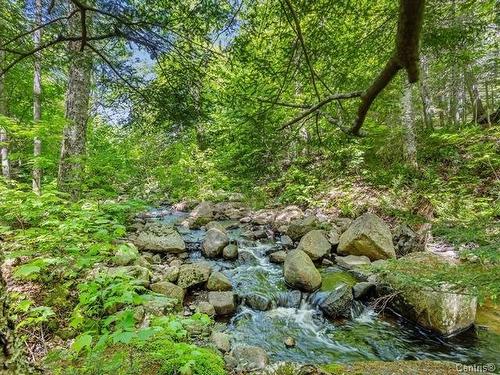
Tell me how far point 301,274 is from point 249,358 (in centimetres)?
241

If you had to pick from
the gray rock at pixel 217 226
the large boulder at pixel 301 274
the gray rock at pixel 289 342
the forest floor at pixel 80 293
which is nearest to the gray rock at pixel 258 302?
the large boulder at pixel 301 274

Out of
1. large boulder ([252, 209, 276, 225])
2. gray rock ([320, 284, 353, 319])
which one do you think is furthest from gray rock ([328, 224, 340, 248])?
large boulder ([252, 209, 276, 225])

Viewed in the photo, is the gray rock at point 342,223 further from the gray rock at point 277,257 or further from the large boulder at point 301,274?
the large boulder at point 301,274

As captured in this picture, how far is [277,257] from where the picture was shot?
285 inches

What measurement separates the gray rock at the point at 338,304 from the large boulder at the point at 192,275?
87.7 inches

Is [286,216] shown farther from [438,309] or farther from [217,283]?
[438,309]

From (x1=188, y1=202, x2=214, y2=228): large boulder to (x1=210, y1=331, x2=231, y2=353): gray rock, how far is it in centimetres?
616

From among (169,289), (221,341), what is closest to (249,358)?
(221,341)

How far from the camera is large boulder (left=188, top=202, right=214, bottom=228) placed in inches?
404

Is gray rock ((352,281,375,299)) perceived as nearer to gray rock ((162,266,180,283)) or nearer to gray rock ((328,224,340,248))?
gray rock ((328,224,340,248))

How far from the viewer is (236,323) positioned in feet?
16.4

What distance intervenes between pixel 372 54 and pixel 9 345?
3676mm

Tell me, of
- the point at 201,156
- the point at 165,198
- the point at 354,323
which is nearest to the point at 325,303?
the point at 354,323

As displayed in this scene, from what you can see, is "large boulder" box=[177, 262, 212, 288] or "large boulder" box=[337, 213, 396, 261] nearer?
"large boulder" box=[177, 262, 212, 288]
